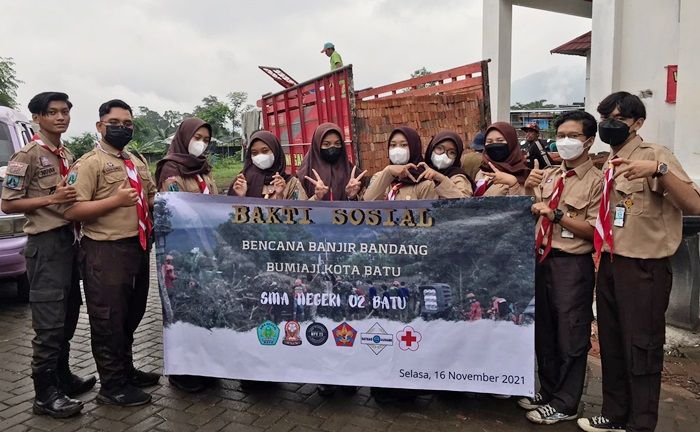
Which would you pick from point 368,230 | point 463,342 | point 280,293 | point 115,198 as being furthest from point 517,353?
point 115,198

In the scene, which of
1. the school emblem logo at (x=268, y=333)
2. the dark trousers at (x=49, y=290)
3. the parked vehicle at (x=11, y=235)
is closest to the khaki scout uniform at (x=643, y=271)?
the school emblem logo at (x=268, y=333)

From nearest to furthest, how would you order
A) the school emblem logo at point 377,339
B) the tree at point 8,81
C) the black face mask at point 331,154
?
the school emblem logo at point 377,339
the black face mask at point 331,154
the tree at point 8,81

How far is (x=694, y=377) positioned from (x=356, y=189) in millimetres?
2824

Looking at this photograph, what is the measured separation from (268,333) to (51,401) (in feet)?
4.56

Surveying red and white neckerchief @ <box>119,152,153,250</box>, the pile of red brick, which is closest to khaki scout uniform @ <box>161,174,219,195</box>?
red and white neckerchief @ <box>119,152,153,250</box>

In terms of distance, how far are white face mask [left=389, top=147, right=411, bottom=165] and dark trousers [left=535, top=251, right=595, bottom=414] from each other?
3.51ft

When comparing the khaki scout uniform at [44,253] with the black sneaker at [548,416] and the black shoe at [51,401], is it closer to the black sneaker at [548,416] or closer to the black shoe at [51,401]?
the black shoe at [51,401]

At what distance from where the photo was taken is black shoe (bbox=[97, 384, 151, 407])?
3.44m

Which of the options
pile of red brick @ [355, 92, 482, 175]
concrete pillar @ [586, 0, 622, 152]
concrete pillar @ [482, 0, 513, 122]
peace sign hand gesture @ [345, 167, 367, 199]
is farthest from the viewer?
concrete pillar @ [482, 0, 513, 122]

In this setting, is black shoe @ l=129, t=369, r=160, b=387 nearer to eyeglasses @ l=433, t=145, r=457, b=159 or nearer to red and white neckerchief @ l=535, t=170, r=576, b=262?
eyeglasses @ l=433, t=145, r=457, b=159

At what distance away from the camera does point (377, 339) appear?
3205 mm

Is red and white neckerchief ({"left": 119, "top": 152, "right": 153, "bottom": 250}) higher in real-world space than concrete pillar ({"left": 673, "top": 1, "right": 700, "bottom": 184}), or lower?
lower

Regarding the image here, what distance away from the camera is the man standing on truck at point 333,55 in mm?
10211

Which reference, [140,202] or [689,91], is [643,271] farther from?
[689,91]
